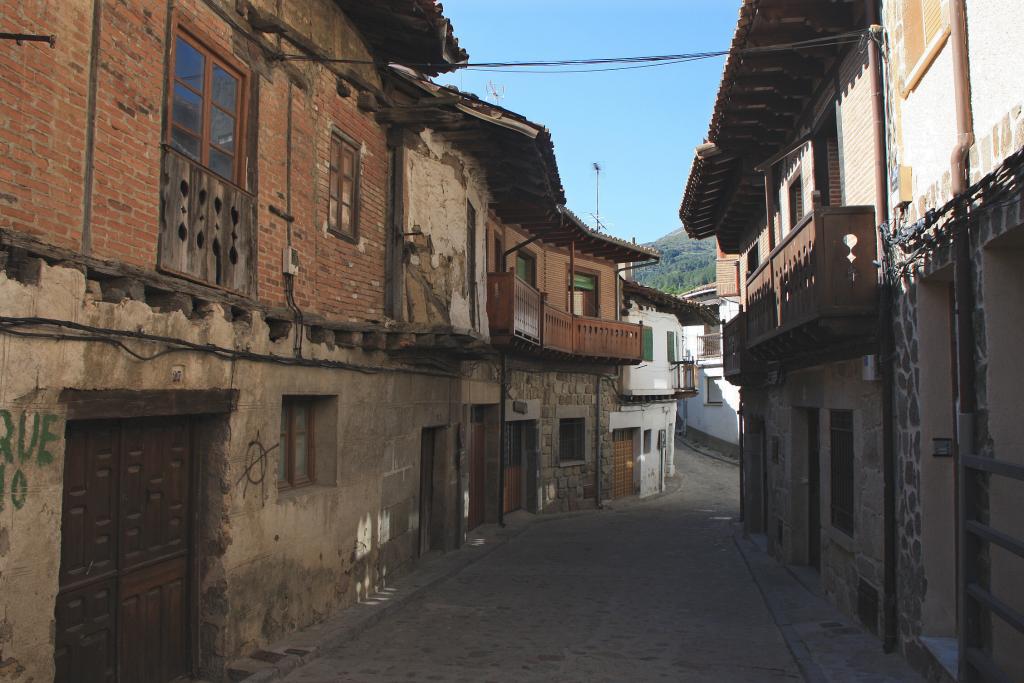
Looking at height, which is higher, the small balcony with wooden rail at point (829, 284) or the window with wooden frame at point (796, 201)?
the window with wooden frame at point (796, 201)

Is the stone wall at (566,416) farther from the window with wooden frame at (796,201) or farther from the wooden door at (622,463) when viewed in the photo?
the window with wooden frame at (796,201)

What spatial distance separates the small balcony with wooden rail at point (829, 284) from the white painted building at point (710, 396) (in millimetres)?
27777

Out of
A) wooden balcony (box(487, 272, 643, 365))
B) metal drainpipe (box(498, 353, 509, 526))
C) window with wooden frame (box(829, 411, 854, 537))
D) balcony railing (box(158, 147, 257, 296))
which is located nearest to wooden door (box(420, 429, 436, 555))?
wooden balcony (box(487, 272, 643, 365))

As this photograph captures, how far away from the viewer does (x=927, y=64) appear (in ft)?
20.8

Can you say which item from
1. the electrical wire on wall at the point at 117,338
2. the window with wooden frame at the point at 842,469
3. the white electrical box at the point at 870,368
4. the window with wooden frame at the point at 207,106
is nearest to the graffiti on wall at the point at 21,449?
the electrical wire on wall at the point at 117,338

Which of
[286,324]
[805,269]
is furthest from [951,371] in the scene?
[286,324]

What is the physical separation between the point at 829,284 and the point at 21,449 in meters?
6.36

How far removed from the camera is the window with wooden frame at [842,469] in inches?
354

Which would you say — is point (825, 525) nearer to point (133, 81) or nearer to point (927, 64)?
point (927, 64)

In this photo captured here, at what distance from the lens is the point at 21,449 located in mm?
4543

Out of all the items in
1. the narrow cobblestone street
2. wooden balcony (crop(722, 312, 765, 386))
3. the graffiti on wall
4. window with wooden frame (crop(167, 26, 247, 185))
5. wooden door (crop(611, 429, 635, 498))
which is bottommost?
the narrow cobblestone street

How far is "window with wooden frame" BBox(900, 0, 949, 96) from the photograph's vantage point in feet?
19.7

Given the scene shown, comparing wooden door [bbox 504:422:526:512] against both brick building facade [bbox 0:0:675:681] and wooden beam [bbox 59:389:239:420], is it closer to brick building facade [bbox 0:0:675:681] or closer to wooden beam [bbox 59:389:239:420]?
brick building facade [bbox 0:0:675:681]

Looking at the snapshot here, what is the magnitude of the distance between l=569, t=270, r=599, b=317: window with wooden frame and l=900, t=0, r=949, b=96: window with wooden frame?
615 inches
